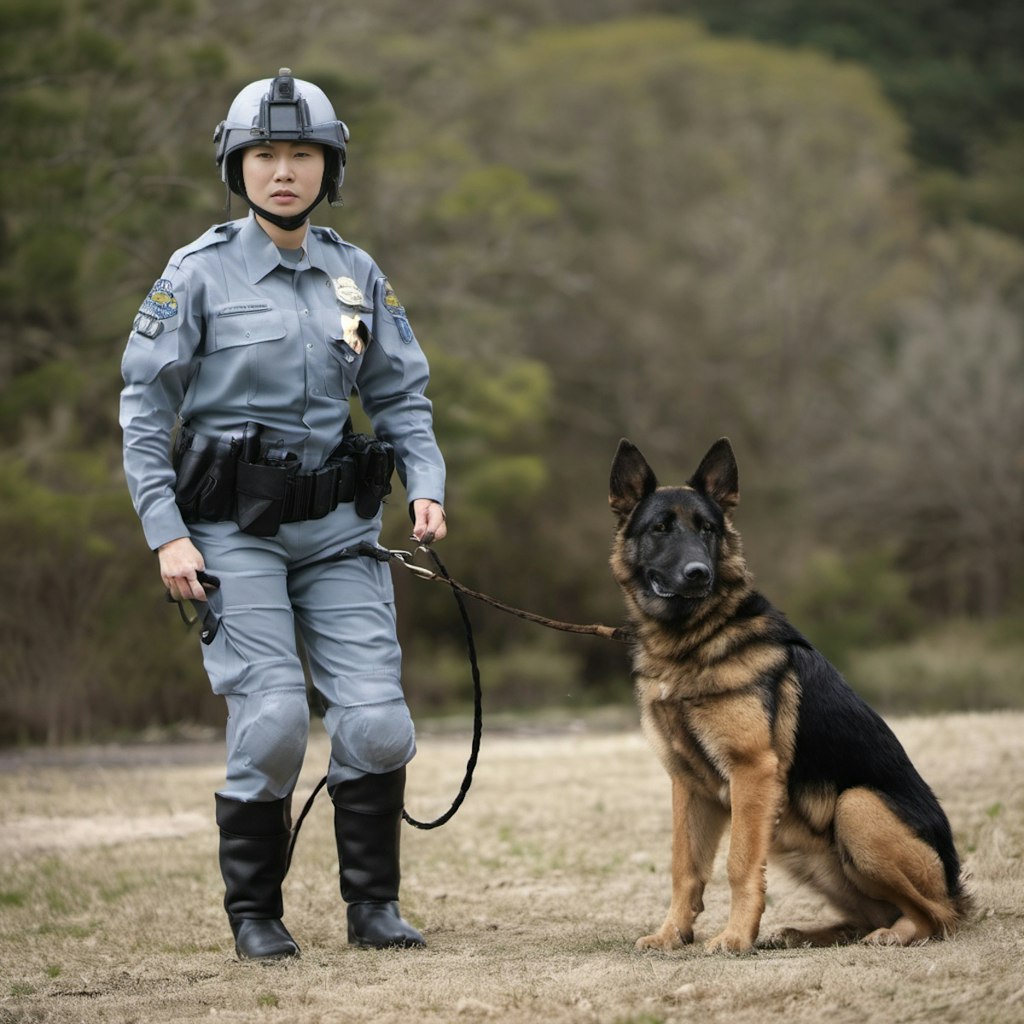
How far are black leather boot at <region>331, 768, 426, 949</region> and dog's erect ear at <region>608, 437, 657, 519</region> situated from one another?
1.22 m

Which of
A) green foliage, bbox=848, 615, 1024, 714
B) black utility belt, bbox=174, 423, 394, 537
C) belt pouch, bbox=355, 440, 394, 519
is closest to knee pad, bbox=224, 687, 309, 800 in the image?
black utility belt, bbox=174, 423, 394, 537

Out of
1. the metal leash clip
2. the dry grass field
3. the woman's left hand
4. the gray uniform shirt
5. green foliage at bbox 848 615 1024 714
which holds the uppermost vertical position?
the gray uniform shirt

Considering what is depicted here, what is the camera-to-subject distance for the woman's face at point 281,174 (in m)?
5.14

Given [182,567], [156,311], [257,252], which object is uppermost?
[257,252]

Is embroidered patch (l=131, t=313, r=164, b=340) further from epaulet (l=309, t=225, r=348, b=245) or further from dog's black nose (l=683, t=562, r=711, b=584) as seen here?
dog's black nose (l=683, t=562, r=711, b=584)

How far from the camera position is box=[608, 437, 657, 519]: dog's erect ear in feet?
18.1

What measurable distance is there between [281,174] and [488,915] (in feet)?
9.91

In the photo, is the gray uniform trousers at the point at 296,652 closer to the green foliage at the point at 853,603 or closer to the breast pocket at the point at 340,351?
the breast pocket at the point at 340,351

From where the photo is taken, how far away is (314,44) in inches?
890

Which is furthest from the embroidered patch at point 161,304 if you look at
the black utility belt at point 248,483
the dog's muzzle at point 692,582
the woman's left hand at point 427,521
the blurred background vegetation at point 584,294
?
the blurred background vegetation at point 584,294

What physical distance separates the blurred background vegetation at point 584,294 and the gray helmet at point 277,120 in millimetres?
11122

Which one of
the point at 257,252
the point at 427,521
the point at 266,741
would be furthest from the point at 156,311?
the point at 266,741

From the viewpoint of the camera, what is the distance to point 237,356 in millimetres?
5047

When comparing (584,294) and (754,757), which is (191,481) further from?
(584,294)
